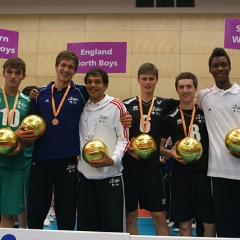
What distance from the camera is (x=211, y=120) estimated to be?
307cm

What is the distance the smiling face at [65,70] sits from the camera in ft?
10.1

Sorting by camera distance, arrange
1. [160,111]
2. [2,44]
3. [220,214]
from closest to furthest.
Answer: [220,214] < [160,111] < [2,44]

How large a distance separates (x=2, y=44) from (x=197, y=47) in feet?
21.2

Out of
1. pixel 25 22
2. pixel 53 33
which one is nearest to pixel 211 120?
pixel 53 33

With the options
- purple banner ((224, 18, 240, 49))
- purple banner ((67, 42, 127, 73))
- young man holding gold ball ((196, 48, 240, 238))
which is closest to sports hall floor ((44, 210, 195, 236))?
young man holding gold ball ((196, 48, 240, 238))

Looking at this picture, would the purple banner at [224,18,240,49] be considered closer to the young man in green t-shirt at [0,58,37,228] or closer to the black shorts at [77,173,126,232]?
the black shorts at [77,173,126,232]

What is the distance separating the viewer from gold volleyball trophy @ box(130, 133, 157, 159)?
9.60ft

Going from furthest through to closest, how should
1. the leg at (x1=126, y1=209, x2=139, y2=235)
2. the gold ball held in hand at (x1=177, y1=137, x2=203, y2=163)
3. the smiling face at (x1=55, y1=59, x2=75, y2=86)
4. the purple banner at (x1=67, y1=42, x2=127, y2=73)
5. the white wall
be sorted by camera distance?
the white wall
the purple banner at (x1=67, y1=42, x2=127, y2=73)
the leg at (x1=126, y1=209, x2=139, y2=235)
the smiling face at (x1=55, y1=59, x2=75, y2=86)
the gold ball held in hand at (x1=177, y1=137, x2=203, y2=163)

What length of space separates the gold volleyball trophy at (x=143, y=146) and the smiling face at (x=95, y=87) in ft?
2.03

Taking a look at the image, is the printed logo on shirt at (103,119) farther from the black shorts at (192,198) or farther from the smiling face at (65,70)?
the black shorts at (192,198)

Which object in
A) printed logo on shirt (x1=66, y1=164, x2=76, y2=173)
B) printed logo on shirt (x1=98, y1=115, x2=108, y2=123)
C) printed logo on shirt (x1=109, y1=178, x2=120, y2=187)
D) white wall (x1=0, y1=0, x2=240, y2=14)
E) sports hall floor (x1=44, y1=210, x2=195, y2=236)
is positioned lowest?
sports hall floor (x1=44, y1=210, x2=195, y2=236)

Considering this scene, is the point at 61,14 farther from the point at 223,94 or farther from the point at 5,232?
the point at 5,232

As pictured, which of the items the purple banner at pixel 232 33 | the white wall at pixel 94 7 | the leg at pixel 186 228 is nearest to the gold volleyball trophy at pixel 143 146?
the leg at pixel 186 228

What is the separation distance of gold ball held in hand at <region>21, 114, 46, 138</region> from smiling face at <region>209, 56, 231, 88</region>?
1914mm
